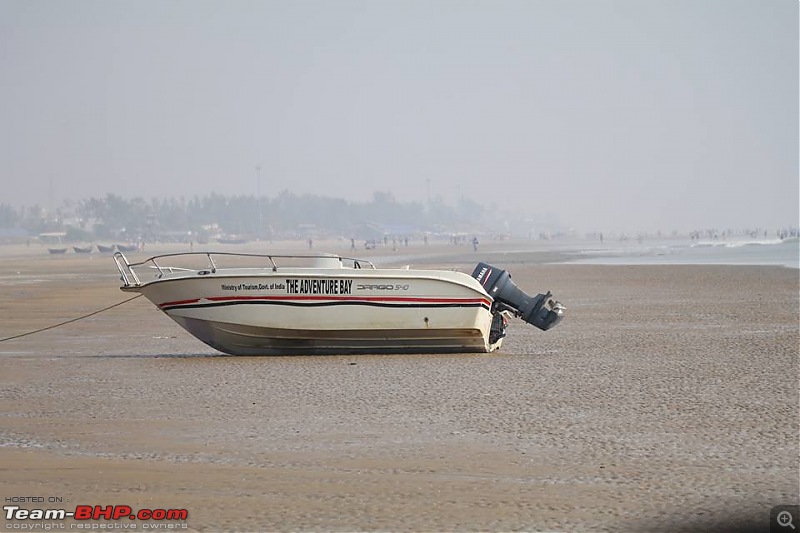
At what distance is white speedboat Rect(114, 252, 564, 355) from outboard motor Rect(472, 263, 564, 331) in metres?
0.30

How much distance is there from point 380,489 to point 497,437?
2005mm

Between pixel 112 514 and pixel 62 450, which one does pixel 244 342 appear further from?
pixel 112 514

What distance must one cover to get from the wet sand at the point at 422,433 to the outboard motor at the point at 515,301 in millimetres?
558

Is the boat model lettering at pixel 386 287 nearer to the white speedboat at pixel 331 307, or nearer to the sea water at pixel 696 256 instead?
the white speedboat at pixel 331 307

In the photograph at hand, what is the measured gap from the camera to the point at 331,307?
15172 mm

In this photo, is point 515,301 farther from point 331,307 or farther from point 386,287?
point 331,307

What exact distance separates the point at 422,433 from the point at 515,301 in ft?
21.4

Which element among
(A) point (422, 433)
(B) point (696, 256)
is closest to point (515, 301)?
(A) point (422, 433)

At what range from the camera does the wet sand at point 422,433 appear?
7238 millimetres

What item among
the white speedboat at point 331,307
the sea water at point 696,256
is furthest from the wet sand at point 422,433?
the sea water at point 696,256

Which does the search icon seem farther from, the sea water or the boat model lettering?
the sea water

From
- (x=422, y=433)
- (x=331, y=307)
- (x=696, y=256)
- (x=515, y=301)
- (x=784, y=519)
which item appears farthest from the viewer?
(x=696, y=256)

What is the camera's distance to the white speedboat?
15.2 m

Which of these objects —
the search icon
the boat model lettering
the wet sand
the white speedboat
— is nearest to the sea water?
the white speedboat
